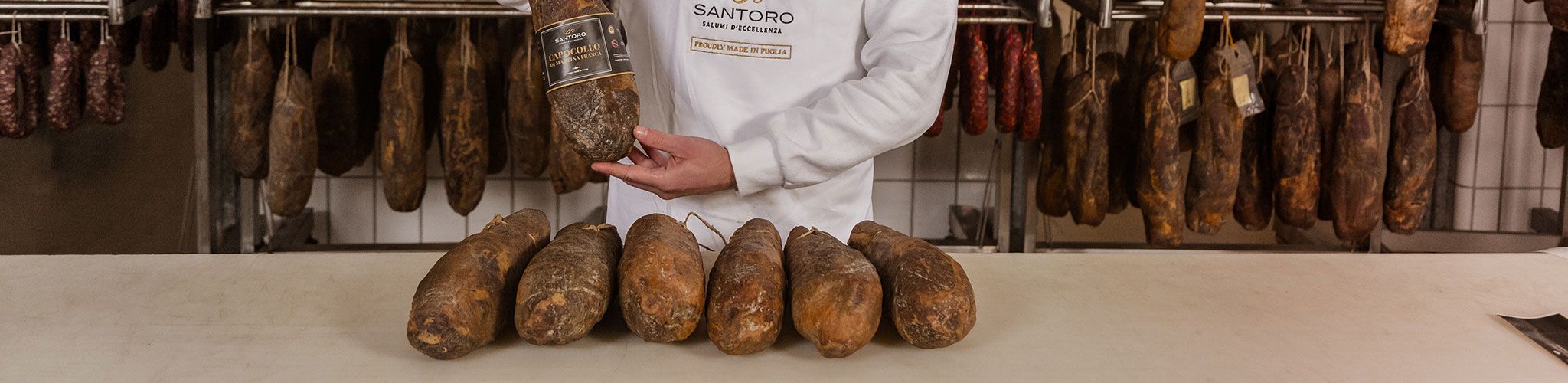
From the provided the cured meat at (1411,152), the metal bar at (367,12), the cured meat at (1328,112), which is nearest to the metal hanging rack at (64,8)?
the metal bar at (367,12)

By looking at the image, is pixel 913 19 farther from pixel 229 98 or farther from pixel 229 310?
pixel 229 98

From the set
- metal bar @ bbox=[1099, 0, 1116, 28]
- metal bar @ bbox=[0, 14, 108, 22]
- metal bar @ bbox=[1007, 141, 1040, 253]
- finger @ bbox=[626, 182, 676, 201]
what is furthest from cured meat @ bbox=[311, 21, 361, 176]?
metal bar @ bbox=[1099, 0, 1116, 28]

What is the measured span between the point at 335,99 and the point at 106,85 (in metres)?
0.68

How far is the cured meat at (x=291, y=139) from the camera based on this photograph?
3842 millimetres

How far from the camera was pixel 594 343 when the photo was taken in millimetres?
1736

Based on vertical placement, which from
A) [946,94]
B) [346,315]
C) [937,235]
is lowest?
[937,235]

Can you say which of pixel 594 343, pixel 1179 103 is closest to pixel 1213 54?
pixel 1179 103

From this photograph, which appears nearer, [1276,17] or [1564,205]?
[1276,17]

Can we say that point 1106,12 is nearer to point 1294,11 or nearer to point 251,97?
point 1294,11

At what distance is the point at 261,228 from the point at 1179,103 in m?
3.44

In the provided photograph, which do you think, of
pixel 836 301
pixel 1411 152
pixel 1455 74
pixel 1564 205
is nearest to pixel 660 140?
pixel 836 301

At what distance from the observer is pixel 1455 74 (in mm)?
4117

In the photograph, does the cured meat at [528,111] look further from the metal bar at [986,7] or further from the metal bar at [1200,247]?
the metal bar at [1200,247]

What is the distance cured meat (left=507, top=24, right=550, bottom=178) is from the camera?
13.0 ft
